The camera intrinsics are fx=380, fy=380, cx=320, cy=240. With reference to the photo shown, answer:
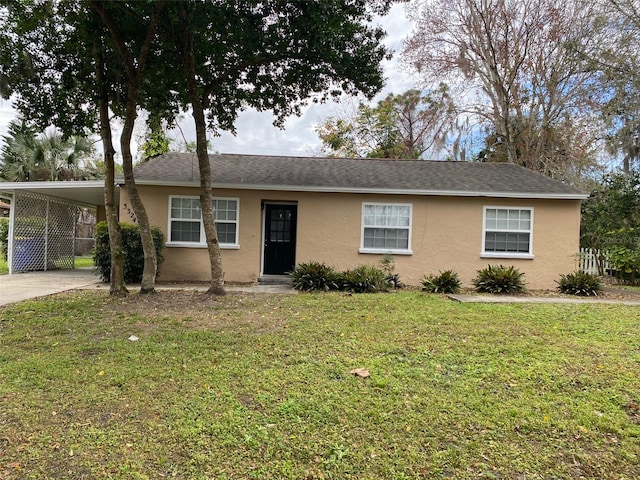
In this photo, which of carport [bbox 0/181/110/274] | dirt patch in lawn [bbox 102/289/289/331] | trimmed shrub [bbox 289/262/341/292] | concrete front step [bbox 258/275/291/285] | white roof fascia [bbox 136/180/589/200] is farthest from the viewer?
carport [bbox 0/181/110/274]

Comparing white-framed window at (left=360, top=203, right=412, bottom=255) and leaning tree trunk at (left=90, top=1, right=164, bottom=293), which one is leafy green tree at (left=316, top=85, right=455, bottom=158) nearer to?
white-framed window at (left=360, top=203, right=412, bottom=255)

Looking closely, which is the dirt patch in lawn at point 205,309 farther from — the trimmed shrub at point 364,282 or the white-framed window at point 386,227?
the white-framed window at point 386,227

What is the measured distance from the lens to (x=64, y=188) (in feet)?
38.0

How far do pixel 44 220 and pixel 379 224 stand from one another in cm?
1136

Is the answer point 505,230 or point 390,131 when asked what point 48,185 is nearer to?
point 505,230

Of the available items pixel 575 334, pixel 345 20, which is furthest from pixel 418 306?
pixel 345 20

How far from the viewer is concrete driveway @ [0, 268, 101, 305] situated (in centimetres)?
801

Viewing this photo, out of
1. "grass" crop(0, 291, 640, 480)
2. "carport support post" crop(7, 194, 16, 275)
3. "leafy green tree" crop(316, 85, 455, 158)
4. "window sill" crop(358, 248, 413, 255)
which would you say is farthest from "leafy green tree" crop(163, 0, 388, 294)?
"leafy green tree" crop(316, 85, 455, 158)

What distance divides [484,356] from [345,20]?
683 cm

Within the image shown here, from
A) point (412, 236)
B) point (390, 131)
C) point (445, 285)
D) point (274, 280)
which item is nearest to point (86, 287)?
point (274, 280)

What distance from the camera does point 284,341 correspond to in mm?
4930

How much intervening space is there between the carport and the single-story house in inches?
107

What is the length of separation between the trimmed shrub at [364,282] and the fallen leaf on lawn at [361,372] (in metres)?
4.85

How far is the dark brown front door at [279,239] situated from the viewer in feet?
37.2
